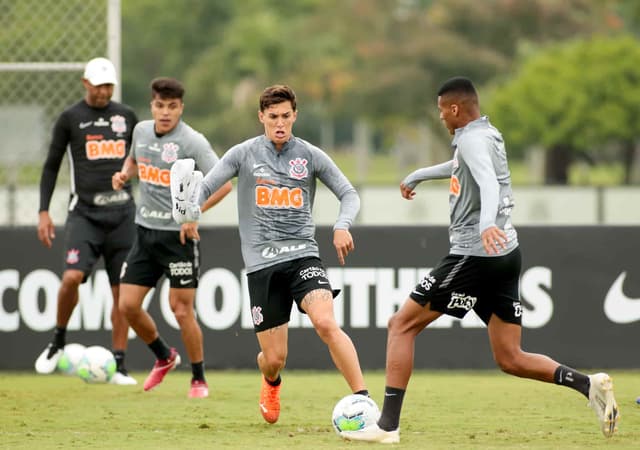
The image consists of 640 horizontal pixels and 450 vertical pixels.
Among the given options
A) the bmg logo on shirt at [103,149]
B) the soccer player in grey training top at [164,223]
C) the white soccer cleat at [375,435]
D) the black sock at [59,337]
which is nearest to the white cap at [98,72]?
the bmg logo on shirt at [103,149]

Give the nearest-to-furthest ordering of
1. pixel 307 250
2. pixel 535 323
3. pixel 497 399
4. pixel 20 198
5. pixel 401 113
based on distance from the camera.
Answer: pixel 307 250, pixel 497 399, pixel 535 323, pixel 20 198, pixel 401 113

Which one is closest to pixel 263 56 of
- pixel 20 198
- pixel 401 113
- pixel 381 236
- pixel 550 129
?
pixel 401 113

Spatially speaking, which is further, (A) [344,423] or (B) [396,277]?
(B) [396,277]

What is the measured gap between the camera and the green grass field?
8102 millimetres

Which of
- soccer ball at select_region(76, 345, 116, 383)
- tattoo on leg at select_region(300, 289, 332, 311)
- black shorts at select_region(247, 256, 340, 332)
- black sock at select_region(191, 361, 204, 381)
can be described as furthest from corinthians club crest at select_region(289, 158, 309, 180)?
soccer ball at select_region(76, 345, 116, 383)

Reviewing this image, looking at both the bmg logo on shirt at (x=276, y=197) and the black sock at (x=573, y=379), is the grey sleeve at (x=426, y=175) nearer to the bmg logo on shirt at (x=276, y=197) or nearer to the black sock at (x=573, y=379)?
the bmg logo on shirt at (x=276, y=197)

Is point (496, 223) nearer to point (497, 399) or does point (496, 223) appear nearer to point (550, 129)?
point (497, 399)

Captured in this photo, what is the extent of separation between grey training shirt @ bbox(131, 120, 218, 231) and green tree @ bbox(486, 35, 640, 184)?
105 feet

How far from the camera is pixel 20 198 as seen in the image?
17.6m

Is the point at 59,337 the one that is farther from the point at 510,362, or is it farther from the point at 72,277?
the point at 510,362

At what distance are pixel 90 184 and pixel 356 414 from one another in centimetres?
426

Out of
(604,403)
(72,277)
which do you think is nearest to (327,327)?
(604,403)

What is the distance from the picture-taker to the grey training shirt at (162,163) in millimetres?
10289

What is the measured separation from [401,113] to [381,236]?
52.8 metres
